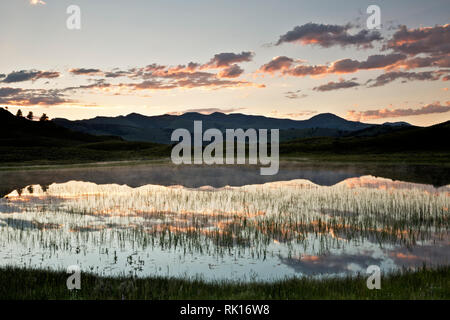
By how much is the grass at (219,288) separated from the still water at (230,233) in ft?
5.70

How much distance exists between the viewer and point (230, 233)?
69.1 ft

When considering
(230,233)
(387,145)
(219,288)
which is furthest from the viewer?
(387,145)

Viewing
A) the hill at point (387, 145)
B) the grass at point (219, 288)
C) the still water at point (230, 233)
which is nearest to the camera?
the grass at point (219, 288)

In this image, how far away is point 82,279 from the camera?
1322cm

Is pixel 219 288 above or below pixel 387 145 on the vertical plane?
below

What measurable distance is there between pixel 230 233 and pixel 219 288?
8826 mm

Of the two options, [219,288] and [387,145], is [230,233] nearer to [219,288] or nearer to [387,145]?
[219,288]

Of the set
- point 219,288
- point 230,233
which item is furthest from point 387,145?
point 219,288

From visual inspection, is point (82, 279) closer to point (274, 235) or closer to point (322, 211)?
point (274, 235)

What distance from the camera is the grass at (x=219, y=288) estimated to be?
1117cm

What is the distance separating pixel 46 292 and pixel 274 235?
12307 mm

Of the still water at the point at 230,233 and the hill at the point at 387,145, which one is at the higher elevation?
the hill at the point at 387,145

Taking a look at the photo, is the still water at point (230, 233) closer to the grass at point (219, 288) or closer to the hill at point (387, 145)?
the grass at point (219, 288)

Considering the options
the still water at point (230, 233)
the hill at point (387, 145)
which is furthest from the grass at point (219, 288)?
the hill at point (387, 145)
